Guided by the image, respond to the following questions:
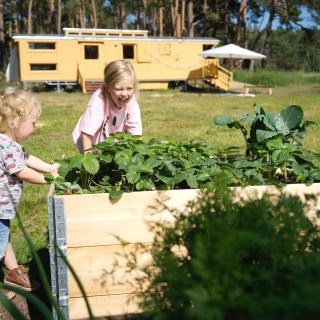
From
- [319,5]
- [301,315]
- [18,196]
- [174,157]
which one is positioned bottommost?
[18,196]

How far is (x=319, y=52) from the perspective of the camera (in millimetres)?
33375

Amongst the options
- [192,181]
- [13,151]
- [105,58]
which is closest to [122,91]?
[13,151]

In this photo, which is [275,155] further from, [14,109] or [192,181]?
[14,109]

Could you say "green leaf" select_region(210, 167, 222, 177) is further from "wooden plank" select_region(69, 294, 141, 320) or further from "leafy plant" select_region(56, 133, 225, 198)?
"wooden plank" select_region(69, 294, 141, 320)

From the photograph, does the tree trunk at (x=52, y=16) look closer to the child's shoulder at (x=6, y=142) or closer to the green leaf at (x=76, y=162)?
the child's shoulder at (x=6, y=142)

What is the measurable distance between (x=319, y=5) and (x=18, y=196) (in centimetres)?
3199

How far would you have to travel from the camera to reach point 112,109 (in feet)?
10.5

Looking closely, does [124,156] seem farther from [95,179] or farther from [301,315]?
[301,315]

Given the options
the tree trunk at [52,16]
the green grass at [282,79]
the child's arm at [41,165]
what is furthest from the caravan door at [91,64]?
the child's arm at [41,165]

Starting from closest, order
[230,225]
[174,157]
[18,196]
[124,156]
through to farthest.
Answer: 1. [230,225]
2. [124,156]
3. [174,157]
4. [18,196]

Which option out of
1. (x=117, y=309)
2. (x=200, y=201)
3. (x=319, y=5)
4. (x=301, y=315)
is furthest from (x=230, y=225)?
(x=319, y=5)

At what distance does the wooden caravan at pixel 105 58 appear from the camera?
60.8 feet

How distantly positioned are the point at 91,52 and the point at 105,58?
1295 millimetres

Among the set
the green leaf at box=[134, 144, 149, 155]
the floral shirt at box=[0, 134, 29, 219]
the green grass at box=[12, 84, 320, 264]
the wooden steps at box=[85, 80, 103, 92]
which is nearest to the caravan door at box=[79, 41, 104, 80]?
the wooden steps at box=[85, 80, 103, 92]
